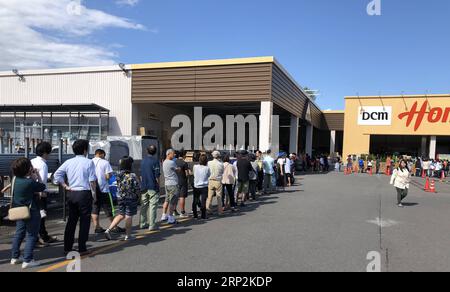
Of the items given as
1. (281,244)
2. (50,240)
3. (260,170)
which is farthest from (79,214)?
(260,170)

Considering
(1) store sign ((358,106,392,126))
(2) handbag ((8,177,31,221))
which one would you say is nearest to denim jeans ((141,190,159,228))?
(2) handbag ((8,177,31,221))

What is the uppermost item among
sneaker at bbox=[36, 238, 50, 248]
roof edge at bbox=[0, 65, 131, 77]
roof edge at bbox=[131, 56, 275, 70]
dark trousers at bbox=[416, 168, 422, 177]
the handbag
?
roof edge at bbox=[131, 56, 275, 70]

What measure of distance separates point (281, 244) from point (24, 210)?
4.05 m

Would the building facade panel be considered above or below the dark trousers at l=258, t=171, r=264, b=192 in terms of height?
above

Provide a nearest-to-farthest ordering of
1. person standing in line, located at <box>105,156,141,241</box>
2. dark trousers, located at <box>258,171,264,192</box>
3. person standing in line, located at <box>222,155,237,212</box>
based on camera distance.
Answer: person standing in line, located at <box>105,156,141,241</box>
person standing in line, located at <box>222,155,237,212</box>
dark trousers, located at <box>258,171,264,192</box>

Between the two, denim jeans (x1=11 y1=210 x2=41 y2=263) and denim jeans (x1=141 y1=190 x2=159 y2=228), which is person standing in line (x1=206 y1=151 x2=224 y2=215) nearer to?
denim jeans (x1=141 y1=190 x2=159 y2=228)

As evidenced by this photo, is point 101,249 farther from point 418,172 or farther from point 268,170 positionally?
point 418,172

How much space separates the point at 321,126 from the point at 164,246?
36.6m

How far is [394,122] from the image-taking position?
33.4 metres

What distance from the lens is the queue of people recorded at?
514 cm

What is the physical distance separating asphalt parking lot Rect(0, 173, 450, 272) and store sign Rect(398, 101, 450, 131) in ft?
83.7

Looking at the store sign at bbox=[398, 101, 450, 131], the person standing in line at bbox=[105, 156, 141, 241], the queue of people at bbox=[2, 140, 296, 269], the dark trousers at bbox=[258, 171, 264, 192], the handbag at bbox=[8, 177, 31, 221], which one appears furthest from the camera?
the store sign at bbox=[398, 101, 450, 131]
